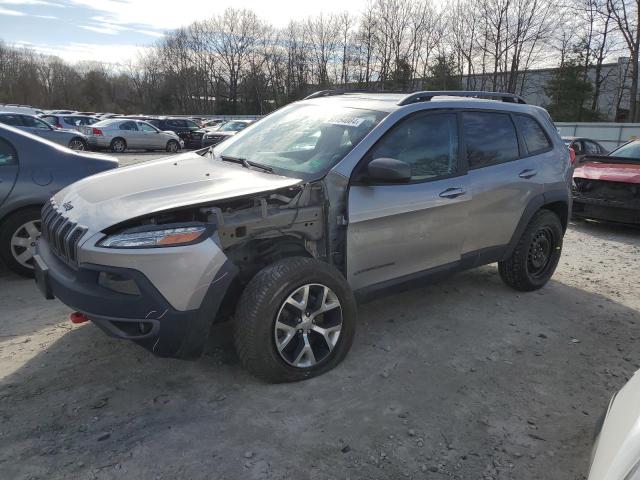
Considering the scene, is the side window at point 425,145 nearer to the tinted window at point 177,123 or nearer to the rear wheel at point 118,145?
the rear wheel at point 118,145

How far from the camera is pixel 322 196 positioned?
128 inches

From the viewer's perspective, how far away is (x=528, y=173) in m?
4.54

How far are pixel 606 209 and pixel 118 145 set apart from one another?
19897mm

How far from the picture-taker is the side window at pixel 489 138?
13.5 ft

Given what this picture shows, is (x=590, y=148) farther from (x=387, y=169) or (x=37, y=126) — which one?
(x=37, y=126)

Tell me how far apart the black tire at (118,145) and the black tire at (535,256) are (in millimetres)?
20466

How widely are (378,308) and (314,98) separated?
2.03m

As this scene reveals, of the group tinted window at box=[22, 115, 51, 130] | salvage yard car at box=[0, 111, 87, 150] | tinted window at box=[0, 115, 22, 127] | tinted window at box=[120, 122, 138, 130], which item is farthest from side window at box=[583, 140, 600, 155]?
tinted window at box=[120, 122, 138, 130]

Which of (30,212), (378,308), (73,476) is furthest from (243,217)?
(30,212)

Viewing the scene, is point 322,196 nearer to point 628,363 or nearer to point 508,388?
point 508,388

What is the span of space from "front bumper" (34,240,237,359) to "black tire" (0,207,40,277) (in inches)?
93.9

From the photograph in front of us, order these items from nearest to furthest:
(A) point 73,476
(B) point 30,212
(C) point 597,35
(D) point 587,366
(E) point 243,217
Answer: (A) point 73,476, (E) point 243,217, (D) point 587,366, (B) point 30,212, (C) point 597,35

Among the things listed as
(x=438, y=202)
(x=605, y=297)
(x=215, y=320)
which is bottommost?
(x=605, y=297)

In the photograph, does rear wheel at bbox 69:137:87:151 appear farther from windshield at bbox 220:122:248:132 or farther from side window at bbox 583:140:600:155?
side window at bbox 583:140:600:155
